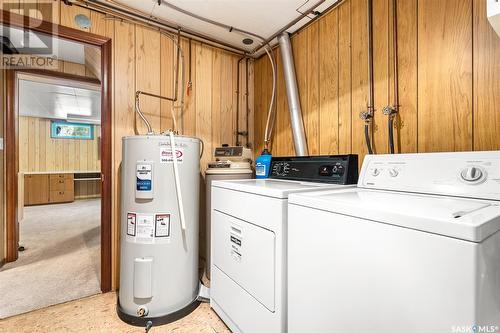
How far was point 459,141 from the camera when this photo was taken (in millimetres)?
1196

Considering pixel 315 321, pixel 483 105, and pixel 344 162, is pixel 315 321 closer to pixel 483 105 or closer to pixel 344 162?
pixel 344 162

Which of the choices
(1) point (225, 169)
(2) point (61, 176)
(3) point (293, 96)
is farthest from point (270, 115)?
(2) point (61, 176)

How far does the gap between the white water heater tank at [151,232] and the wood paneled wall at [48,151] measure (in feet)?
19.5

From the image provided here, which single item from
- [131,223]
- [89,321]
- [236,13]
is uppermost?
[236,13]

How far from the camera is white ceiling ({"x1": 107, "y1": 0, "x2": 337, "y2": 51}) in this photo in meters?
1.73

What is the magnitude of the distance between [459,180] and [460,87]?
1.74ft

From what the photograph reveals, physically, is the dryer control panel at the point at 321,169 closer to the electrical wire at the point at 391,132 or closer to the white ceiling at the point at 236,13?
the electrical wire at the point at 391,132

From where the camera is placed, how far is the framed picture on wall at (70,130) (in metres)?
6.03

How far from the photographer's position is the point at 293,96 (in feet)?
6.56

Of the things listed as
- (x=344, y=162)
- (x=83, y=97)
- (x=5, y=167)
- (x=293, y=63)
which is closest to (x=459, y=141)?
(x=344, y=162)

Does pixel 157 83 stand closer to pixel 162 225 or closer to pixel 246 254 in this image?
pixel 162 225

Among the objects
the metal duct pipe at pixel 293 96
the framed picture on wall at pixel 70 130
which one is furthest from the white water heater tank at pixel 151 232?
the framed picture on wall at pixel 70 130

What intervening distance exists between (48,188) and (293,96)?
6.41 metres

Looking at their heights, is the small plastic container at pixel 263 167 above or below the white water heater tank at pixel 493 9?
below
